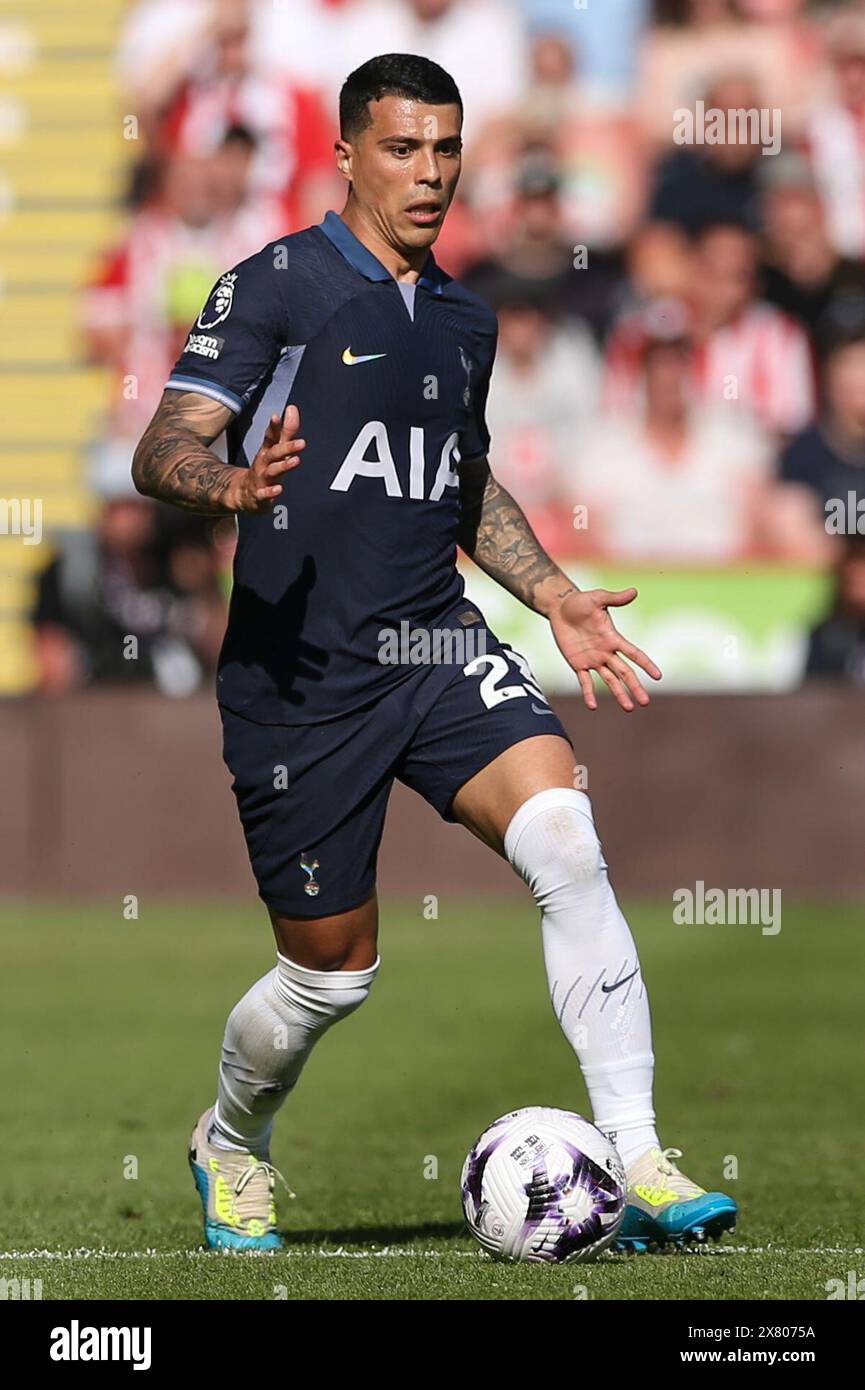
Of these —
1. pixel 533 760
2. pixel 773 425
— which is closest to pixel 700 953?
pixel 773 425

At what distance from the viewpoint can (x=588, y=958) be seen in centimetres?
507

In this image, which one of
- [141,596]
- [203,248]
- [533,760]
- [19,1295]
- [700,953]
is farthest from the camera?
[203,248]

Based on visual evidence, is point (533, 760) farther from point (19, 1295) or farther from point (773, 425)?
point (773, 425)

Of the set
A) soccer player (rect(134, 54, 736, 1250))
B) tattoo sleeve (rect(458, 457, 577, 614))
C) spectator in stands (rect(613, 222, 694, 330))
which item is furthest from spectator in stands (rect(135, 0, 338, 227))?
soccer player (rect(134, 54, 736, 1250))

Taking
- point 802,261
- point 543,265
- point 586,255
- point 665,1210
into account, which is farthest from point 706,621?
point 665,1210

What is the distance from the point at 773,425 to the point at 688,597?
1.29m

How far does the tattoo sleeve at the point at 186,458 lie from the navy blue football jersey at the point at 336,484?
0.08m

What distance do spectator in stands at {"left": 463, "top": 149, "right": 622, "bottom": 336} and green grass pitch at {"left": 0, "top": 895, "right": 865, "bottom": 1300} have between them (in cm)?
455

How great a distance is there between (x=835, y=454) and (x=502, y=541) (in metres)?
10.4

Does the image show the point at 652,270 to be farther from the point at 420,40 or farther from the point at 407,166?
the point at 407,166

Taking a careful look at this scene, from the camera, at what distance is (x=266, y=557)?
17.4 ft

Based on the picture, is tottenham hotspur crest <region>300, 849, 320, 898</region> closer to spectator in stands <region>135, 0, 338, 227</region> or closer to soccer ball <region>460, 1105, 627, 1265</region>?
soccer ball <region>460, 1105, 627, 1265</region>

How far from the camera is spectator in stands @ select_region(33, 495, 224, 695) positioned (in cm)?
1573

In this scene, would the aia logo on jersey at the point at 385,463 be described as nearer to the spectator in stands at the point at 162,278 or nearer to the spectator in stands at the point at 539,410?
the spectator in stands at the point at 539,410
